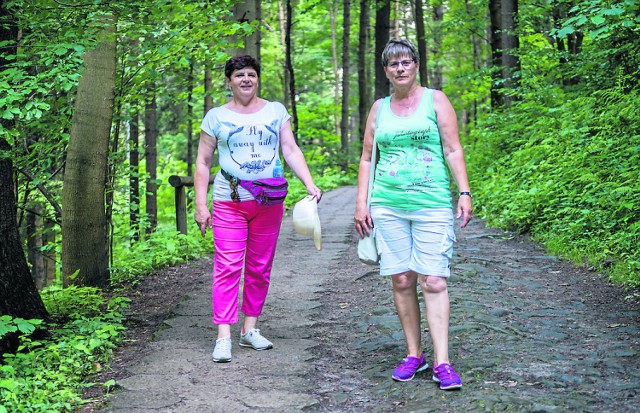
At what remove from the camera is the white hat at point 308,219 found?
5.00m

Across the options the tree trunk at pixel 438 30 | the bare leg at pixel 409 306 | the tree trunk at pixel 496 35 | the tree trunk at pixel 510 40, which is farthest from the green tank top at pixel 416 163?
the tree trunk at pixel 438 30

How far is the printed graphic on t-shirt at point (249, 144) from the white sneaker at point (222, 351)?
1184 millimetres

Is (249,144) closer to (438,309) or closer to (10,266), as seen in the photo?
(438,309)

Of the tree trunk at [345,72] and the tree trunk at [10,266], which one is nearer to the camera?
the tree trunk at [10,266]

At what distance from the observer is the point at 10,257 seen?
579 cm

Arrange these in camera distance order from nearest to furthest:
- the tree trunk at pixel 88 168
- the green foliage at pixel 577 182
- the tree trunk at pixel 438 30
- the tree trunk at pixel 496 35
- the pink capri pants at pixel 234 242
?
the pink capri pants at pixel 234 242 → the tree trunk at pixel 88 168 → the green foliage at pixel 577 182 → the tree trunk at pixel 496 35 → the tree trunk at pixel 438 30

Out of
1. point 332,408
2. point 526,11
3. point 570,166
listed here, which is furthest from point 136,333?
point 526,11

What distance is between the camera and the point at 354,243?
1068 cm

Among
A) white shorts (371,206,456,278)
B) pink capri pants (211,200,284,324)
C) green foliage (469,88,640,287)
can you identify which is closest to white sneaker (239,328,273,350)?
pink capri pants (211,200,284,324)

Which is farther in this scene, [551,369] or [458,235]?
[458,235]

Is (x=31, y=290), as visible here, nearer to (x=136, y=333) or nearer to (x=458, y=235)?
(x=136, y=333)

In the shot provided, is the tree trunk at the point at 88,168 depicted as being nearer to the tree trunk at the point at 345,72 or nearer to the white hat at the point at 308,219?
the white hat at the point at 308,219

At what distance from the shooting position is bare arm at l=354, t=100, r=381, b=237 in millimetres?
4422

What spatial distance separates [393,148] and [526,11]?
13264mm
